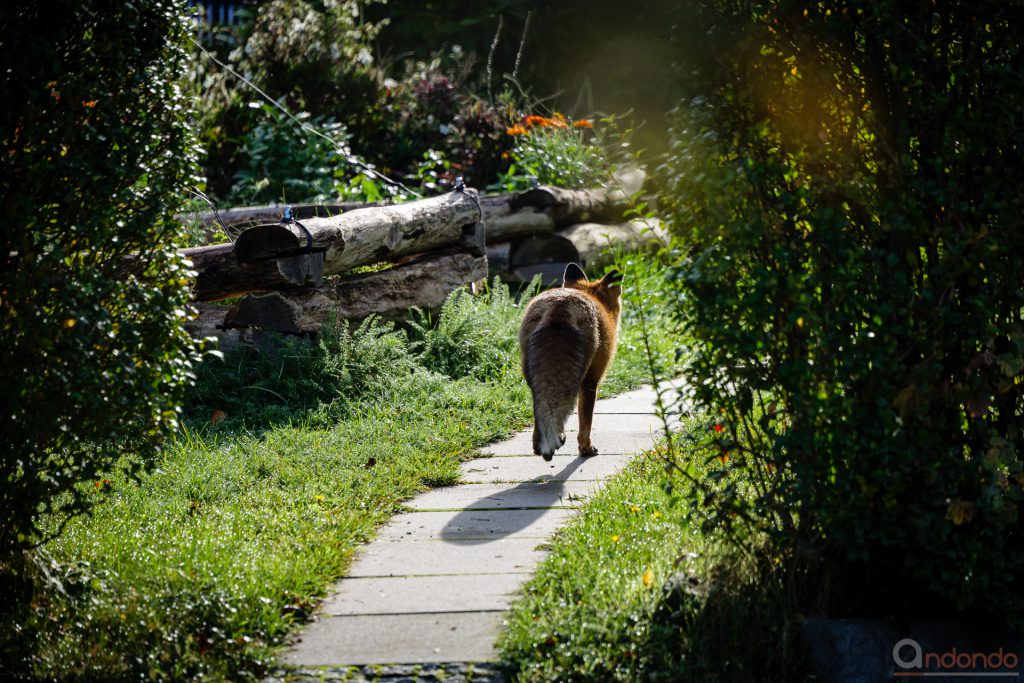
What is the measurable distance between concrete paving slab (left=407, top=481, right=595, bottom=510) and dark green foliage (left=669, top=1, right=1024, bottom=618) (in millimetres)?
1758

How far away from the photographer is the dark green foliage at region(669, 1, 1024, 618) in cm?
371

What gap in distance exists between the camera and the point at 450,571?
4699mm

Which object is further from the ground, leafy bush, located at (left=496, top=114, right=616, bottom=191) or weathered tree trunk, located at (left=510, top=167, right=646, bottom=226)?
leafy bush, located at (left=496, top=114, right=616, bottom=191)

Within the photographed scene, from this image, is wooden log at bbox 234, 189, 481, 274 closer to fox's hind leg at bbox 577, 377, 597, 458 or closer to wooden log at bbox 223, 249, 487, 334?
wooden log at bbox 223, 249, 487, 334

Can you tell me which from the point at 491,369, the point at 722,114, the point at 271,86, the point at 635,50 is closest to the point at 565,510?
the point at 722,114

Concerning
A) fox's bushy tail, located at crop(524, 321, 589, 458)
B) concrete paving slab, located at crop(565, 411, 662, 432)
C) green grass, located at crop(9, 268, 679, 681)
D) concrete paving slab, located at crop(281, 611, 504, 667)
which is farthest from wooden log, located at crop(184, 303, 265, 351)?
concrete paving slab, located at crop(281, 611, 504, 667)

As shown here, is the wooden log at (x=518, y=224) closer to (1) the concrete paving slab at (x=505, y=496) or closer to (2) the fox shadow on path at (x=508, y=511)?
(2) the fox shadow on path at (x=508, y=511)

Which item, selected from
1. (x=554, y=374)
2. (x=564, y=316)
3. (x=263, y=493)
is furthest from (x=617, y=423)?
(x=263, y=493)

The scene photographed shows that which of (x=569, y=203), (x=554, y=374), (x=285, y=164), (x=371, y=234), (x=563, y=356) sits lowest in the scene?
(x=554, y=374)

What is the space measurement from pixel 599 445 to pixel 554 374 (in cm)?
126

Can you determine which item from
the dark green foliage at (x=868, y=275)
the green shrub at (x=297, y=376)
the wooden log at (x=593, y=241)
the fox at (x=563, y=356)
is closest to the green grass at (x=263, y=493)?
the green shrub at (x=297, y=376)

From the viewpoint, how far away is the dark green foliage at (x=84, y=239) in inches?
164

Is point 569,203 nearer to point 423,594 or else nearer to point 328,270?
point 328,270

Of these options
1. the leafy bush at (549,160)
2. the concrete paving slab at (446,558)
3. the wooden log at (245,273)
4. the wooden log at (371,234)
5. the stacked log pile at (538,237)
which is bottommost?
the concrete paving slab at (446,558)
